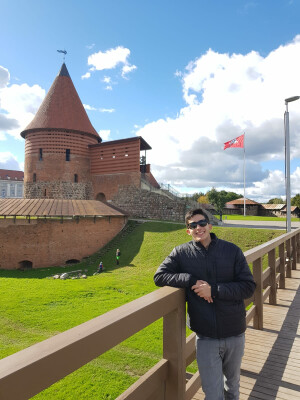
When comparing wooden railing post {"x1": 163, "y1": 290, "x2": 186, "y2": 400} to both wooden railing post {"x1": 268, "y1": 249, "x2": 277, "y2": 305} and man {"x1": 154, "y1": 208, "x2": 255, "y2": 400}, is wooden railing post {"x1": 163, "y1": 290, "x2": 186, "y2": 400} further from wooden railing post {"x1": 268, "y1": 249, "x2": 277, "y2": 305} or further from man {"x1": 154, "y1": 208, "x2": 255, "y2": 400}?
wooden railing post {"x1": 268, "y1": 249, "x2": 277, "y2": 305}

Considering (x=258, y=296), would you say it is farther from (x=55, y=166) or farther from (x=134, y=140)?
(x=55, y=166)

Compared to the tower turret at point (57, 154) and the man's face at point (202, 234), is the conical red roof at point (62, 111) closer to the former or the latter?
the tower turret at point (57, 154)

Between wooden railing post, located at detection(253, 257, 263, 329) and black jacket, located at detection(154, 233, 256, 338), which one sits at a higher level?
black jacket, located at detection(154, 233, 256, 338)

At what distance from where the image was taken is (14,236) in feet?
52.1

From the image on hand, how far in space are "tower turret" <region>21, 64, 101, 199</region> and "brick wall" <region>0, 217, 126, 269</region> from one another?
7.64m

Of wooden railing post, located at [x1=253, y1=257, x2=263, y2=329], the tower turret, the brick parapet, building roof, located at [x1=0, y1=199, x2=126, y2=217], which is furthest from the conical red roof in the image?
wooden railing post, located at [x1=253, y1=257, x2=263, y2=329]

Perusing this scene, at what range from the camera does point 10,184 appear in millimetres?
62000

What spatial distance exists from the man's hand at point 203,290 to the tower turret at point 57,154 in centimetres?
2322

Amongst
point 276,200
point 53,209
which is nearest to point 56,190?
point 53,209

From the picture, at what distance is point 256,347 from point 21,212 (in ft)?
49.1

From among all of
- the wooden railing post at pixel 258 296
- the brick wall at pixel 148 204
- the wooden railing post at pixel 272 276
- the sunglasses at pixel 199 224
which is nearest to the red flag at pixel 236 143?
the brick wall at pixel 148 204

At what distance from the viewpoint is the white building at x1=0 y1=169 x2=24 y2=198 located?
61.3 meters

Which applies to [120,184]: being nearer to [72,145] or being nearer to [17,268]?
[72,145]

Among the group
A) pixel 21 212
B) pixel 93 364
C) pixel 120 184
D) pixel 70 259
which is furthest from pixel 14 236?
pixel 93 364
